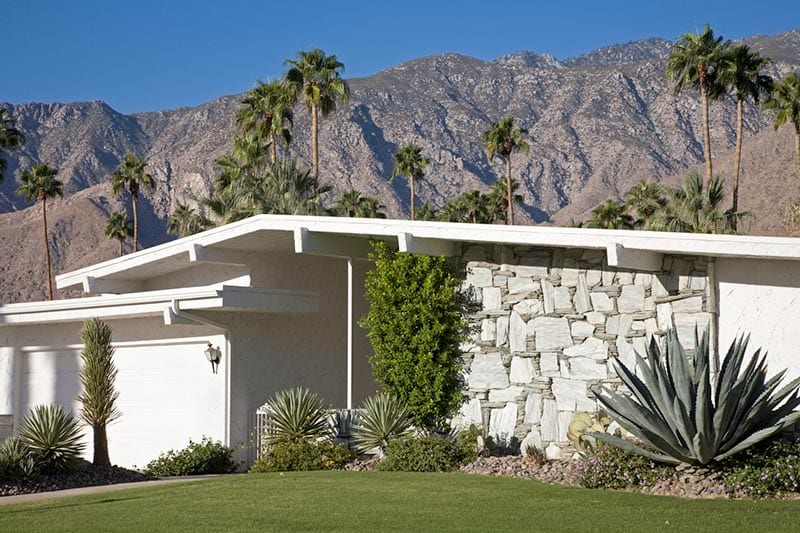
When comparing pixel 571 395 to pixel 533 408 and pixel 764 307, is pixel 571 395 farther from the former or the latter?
pixel 764 307

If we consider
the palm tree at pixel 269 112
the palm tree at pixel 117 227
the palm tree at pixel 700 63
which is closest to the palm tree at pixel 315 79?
the palm tree at pixel 269 112

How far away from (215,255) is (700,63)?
108ft

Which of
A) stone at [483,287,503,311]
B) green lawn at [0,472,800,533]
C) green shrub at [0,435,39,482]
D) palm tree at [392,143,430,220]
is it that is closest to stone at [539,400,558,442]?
stone at [483,287,503,311]

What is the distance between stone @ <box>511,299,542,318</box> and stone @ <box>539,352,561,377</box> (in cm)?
65

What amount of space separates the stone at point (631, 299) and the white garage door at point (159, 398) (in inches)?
291

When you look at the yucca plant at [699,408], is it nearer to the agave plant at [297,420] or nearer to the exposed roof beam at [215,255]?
the agave plant at [297,420]

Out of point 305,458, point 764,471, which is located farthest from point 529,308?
point 764,471

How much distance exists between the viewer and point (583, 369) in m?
16.5

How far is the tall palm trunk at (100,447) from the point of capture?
1836 cm

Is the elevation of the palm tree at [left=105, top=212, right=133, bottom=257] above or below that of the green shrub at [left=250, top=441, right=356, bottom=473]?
above

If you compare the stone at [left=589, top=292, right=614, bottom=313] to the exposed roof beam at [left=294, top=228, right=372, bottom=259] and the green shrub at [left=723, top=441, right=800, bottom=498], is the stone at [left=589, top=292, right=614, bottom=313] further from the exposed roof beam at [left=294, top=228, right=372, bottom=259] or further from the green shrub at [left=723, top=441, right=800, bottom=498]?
the exposed roof beam at [left=294, top=228, right=372, bottom=259]

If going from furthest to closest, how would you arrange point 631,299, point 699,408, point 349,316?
1. point 349,316
2. point 631,299
3. point 699,408

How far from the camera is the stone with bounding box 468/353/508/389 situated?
56.9 feet

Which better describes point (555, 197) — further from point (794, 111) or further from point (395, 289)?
point (395, 289)
